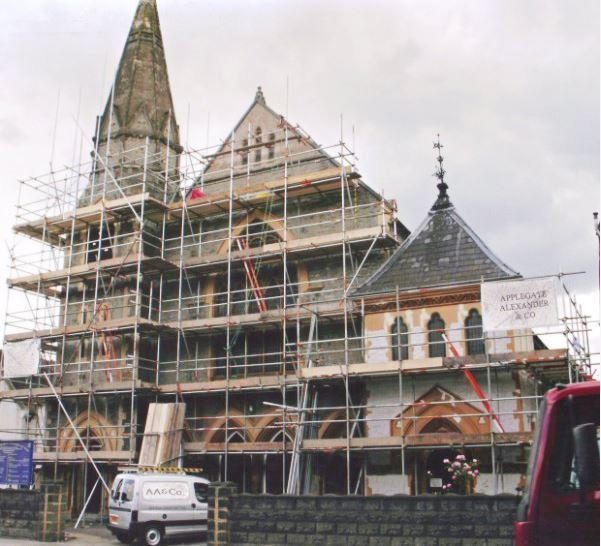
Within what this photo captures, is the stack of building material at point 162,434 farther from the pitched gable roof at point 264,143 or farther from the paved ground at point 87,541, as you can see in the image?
the pitched gable roof at point 264,143

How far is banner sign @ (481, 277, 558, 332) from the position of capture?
1873 cm

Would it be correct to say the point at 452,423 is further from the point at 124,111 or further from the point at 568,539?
the point at 124,111

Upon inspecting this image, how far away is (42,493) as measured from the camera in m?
19.3

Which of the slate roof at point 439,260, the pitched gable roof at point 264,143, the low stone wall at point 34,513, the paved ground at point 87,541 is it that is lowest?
the paved ground at point 87,541

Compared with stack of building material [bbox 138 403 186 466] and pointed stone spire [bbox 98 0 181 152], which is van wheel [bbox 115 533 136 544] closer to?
stack of building material [bbox 138 403 186 466]

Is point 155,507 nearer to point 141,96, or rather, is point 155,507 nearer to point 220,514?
point 220,514

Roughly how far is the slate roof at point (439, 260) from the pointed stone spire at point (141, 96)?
11.0 m

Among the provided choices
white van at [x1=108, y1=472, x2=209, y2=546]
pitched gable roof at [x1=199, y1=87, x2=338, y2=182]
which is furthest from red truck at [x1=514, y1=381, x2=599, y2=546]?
pitched gable roof at [x1=199, y1=87, x2=338, y2=182]

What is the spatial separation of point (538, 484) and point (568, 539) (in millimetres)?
542

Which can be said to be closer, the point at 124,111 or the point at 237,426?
the point at 237,426

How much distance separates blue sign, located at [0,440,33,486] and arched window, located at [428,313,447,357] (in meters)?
11.5

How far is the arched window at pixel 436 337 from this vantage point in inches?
835

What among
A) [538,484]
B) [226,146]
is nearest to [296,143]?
[226,146]

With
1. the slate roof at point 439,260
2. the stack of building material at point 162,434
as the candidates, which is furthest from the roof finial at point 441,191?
the stack of building material at point 162,434
